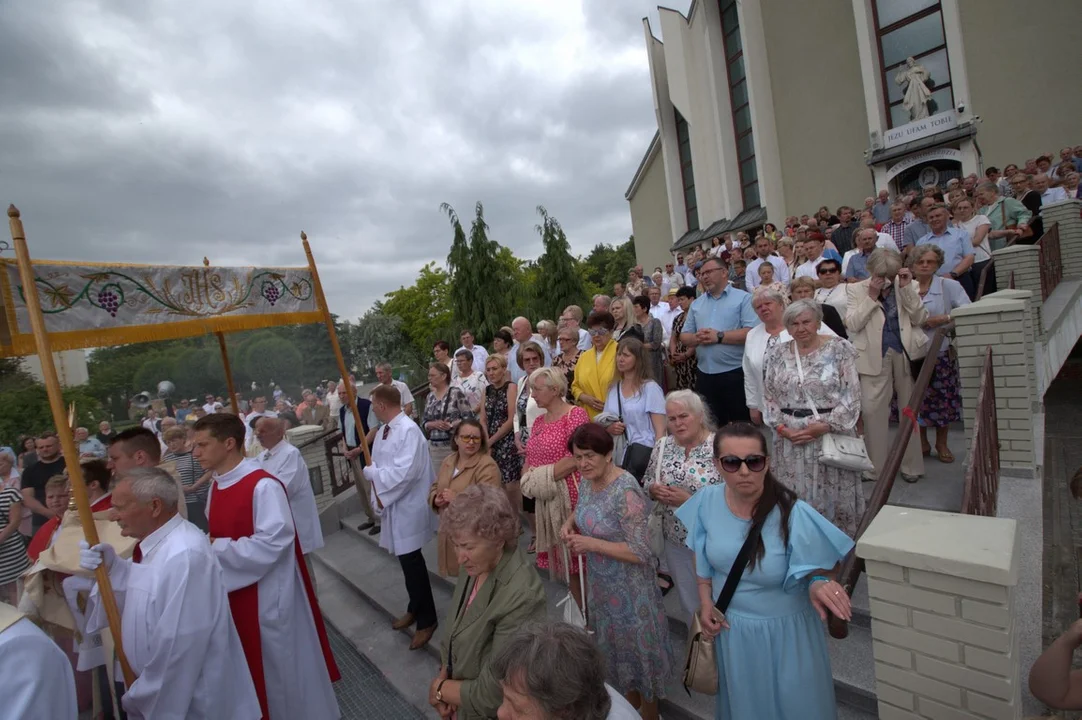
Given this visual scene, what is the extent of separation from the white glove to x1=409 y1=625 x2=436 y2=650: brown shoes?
237cm

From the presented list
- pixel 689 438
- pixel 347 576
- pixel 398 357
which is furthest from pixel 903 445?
pixel 398 357

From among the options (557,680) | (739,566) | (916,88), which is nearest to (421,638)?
(739,566)

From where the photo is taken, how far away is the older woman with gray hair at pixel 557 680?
1.59 m

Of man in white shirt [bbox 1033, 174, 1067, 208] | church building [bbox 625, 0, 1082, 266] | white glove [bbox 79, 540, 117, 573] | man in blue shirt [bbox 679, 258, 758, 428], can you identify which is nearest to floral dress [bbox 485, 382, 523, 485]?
man in blue shirt [bbox 679, 258, 758, 428]

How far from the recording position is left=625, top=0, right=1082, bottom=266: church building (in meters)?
15.4

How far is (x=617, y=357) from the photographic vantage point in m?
4.11

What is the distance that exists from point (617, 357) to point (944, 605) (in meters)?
2.54

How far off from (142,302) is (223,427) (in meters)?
0.86

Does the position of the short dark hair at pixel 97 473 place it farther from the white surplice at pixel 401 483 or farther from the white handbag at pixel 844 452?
the white handbag at pixel 844 452

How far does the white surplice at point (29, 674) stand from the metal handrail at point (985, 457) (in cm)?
387

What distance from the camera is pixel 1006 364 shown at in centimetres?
434

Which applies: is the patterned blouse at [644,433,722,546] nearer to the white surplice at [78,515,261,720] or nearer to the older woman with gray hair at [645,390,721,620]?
the older woman with gray hair at [645,390,721,620]

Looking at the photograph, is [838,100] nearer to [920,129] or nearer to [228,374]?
[920,129]

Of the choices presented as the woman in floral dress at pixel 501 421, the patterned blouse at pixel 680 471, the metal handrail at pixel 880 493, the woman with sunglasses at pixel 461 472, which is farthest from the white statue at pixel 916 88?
the woman with sunglasses at pixel 461 472
